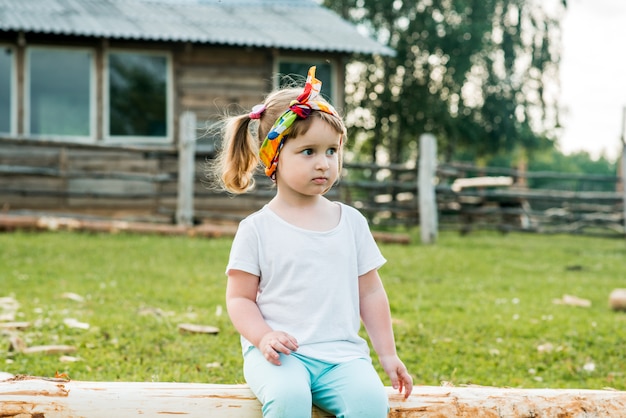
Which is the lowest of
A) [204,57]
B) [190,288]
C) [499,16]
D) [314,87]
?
[190,288]

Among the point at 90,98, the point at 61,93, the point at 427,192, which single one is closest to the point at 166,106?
the point at 90,98

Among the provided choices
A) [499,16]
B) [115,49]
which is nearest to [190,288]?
[115,49]

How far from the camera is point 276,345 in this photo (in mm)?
2613

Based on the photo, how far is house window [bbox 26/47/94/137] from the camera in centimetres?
1379

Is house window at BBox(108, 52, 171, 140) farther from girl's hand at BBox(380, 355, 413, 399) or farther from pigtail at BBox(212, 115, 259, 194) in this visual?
girl's hand at BBox(380, 355, 413, 399)

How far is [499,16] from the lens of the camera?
76.4 feet

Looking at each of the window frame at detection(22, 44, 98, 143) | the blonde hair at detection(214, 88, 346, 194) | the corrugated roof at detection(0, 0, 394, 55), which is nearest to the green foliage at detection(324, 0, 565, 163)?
the corrugated roof at detection(0, 0, 394, 55)

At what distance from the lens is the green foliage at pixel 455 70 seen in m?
22.7

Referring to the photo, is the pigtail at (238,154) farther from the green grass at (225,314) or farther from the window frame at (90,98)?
the window frame at (90,98)

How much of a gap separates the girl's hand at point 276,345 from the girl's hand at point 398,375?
38cm

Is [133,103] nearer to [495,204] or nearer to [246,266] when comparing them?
[495,204]

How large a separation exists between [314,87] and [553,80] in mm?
22441

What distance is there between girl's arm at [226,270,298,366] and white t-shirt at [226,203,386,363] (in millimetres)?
35

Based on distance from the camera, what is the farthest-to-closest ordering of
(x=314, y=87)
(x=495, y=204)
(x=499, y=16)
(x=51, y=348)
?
(x=499, y=16) → (x=495, y=204) → (x=51, y=348) → (x=314, y=87)
